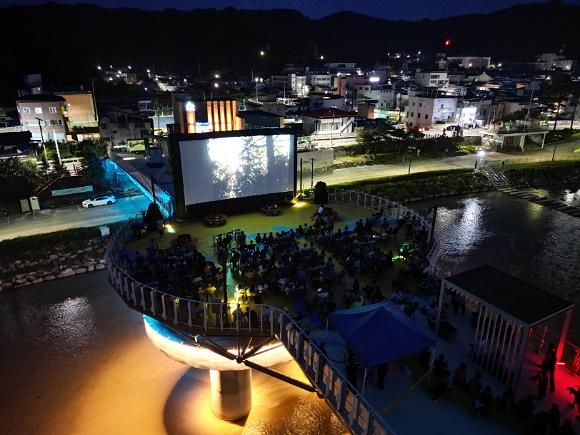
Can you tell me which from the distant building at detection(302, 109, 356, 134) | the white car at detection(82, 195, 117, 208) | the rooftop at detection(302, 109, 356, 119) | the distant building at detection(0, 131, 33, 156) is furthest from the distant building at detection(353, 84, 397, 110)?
the white car at detection(82, 195, 117, 208)

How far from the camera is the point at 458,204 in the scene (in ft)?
122

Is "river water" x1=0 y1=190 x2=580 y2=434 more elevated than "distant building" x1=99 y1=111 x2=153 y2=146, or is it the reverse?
"distant building" x1=99 y1=111 x2=153 y2=146

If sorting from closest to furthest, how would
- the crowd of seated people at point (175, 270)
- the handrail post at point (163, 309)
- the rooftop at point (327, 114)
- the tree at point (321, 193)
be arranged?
the handrail post at point (163, 309)
the crowd of seated people at point (175, 270)
the tree at point (321, 193)
the rooftop at point (327, 114)

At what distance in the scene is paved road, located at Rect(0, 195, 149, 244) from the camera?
98.0 feet

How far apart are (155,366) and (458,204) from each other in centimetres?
2885

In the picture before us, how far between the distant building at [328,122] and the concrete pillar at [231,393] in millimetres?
42732

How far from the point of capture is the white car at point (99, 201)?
113 ft

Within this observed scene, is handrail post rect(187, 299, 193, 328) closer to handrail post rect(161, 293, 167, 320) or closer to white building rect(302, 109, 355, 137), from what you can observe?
handrail post rect(161, 293, 167, 320)

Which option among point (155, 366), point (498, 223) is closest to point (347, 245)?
point (155, 366)

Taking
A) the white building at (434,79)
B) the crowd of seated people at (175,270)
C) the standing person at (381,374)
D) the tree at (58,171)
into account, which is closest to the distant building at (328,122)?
the tree at (58,171)

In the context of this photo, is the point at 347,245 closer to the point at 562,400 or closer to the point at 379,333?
the point at 379,333

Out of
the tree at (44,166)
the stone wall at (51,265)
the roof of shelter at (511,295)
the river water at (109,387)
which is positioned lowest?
the river water at (109,387)

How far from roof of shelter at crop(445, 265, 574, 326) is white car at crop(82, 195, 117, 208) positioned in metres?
30.9

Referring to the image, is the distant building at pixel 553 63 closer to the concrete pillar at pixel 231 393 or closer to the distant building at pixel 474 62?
the distant building at pixel 474 62
